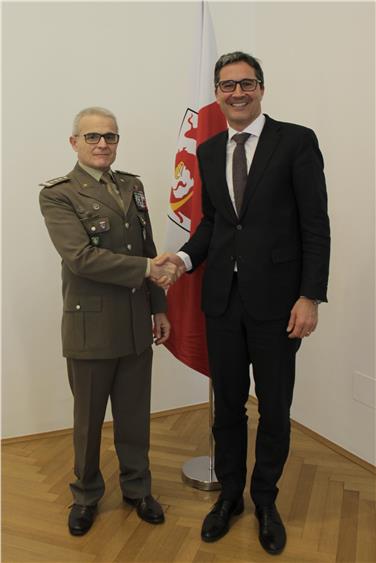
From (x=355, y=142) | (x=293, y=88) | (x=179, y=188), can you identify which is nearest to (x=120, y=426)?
(x=179, y=188)

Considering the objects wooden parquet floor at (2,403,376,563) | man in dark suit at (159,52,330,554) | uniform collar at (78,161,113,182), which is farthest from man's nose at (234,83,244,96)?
wooden parquet floor at (2,403,376,563)

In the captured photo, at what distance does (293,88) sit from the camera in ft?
9.34

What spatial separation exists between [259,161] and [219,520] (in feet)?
4.44

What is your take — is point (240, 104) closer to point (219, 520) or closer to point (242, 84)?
point (242, 84)

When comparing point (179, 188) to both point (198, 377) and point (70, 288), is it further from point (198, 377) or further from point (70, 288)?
point (198, 377)

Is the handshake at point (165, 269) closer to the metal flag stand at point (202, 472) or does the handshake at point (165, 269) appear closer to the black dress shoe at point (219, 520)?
the metal flag stand at point (202, 472)

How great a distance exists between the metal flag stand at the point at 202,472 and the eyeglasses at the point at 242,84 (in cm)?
127

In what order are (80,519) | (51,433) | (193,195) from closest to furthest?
(80,519), (193,195), (51,433)

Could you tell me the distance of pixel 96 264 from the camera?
185cm

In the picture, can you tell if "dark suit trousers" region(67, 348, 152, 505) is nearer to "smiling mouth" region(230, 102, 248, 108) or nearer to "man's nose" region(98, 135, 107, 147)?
"man's nose" region(98, 135, 107, 147)

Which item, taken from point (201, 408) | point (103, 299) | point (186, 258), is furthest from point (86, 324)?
point (201, 408)

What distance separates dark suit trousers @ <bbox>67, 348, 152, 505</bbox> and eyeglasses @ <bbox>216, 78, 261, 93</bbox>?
106cm

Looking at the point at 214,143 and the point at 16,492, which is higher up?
the point at 214,143

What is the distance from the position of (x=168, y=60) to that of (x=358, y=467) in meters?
2.38
